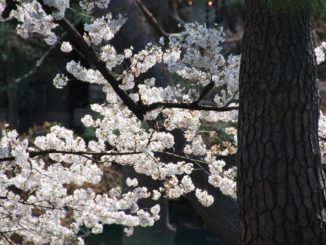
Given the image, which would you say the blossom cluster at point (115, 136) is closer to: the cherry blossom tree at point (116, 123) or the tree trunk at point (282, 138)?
the cherry blossom tree at point (116, 123)

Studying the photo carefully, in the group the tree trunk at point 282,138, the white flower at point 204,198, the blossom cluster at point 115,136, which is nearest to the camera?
the tree trunk at point 282,138

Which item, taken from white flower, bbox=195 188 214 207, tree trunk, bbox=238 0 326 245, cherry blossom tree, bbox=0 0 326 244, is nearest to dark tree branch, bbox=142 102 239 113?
cherry blossom tree, bbox=0 0 326 244

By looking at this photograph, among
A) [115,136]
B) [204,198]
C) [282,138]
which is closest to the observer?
[282,138]

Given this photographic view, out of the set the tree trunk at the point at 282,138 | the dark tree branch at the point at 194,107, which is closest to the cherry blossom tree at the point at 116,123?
the dark tree branch at the point at 194,107

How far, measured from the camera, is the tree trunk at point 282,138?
9.51ft

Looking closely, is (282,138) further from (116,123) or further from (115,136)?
(115,136)

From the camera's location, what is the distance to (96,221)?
4902 millimetres

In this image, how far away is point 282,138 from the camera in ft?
9.57

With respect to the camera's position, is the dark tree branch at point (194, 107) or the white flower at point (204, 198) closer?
the dark tree branch at point (194, 107)

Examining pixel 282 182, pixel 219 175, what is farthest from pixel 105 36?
pixel 282 182

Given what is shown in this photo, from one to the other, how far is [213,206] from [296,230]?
2.37m

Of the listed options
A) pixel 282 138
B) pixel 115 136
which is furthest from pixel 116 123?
pixel 282 138

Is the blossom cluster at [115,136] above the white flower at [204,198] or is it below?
above

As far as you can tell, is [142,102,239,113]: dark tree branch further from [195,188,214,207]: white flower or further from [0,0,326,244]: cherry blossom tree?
[195,188,214,207]: white flower
